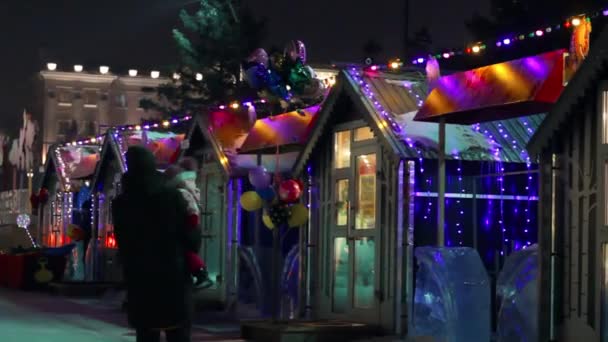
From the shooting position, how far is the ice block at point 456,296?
11.9 metres

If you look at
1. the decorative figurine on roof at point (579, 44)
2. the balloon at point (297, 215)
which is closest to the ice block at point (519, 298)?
the decorative figurine on roof at point (579, 44)

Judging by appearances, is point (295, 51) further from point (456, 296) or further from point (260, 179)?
point (456, 296)

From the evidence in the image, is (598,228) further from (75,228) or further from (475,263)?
(75,228)

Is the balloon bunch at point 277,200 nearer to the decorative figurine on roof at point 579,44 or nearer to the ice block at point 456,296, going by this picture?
the ice block at point 456,296

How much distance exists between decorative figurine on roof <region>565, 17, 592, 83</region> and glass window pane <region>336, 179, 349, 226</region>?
513 cm

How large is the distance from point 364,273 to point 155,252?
8.31 meters

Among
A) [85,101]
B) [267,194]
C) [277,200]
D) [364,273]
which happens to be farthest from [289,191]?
[85,101]

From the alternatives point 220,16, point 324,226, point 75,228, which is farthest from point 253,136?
point 220,16

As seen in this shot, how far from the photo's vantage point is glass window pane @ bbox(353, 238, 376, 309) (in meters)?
14.9

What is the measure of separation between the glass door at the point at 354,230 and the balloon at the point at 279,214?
1120 millimetres

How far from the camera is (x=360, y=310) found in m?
15.0

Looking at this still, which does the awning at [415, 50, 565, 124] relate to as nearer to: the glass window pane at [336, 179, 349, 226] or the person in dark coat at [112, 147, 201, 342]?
the glass window pane at [336, 179, 349, 226]

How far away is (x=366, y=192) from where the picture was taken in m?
15.3

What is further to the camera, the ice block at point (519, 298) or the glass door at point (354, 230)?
the glass door at point (354, 230)
